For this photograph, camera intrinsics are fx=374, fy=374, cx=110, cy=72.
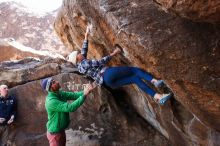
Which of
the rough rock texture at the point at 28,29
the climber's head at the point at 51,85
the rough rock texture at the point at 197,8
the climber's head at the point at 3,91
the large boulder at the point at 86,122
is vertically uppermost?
the rough rock texture at the point at 28,29

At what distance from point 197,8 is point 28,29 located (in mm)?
30308

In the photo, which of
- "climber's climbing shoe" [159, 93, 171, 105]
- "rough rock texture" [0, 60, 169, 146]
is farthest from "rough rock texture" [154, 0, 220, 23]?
"rough rock texture" [0, 60, 169, 146]

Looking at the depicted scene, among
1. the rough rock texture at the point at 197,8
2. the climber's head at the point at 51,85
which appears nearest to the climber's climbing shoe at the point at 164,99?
the climber's head at the point at 51,85

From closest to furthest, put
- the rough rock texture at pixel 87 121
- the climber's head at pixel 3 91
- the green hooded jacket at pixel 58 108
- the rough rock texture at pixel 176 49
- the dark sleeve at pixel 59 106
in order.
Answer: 1. the rough rock texture at pixel 176 49
2. the dark sleeve at pixel 59 106
3. the green hooded jacket at pixel 58 108
4. the climber's head at pixel 3 91
5. the rough rock texture at pixel 87 121

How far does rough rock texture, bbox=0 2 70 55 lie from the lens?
33531mm

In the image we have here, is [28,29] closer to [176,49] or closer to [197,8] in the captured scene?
[176,49]

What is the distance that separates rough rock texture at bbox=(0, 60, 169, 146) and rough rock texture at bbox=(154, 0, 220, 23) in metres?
6.13

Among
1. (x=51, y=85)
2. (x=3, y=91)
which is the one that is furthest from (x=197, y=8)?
(x=3, y=91)

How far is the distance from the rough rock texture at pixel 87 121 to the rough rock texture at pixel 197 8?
613cm

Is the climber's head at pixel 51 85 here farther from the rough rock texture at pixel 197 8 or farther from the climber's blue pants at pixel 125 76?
the rough rock texture at pixel 197 8

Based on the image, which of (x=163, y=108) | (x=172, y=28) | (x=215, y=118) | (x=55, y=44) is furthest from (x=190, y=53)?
(x=55, y=44)

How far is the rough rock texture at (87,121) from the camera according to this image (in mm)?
11070

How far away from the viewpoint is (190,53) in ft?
21.2

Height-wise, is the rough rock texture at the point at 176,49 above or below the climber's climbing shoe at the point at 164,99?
above
